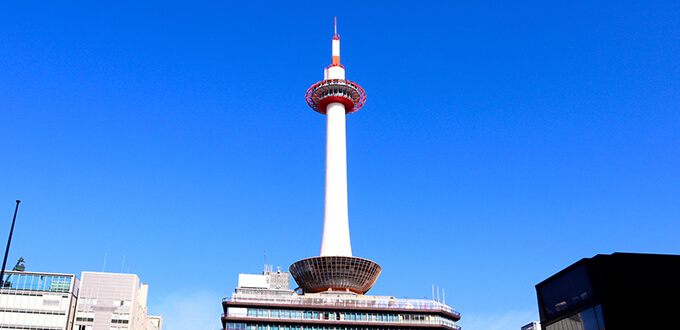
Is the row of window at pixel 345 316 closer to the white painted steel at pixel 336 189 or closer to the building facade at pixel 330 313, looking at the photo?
the building facade at pixel 330 313

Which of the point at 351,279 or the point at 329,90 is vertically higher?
the point at 329,90

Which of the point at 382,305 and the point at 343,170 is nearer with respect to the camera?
the point at 382,305

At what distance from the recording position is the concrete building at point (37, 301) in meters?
118

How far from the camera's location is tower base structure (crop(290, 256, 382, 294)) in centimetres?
14438

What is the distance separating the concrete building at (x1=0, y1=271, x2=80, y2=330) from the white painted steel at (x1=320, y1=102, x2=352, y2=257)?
58.9 meters

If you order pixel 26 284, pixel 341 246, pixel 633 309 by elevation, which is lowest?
pixel 633 309

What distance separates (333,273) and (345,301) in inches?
377

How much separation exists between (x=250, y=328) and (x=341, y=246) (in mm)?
32905

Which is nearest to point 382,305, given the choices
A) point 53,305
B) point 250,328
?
point 250,328

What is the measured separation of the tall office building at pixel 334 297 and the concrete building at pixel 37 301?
31357 millimetres

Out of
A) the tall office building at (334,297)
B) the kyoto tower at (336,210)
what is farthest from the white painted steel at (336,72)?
the tall office building at (334,297)

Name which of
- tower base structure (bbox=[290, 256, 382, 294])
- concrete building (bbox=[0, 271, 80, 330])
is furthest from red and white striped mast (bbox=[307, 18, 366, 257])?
concrete building (bbox=[0, 271, 80, 330])

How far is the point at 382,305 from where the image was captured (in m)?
136

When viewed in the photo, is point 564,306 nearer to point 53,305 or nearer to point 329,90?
point 53,305
